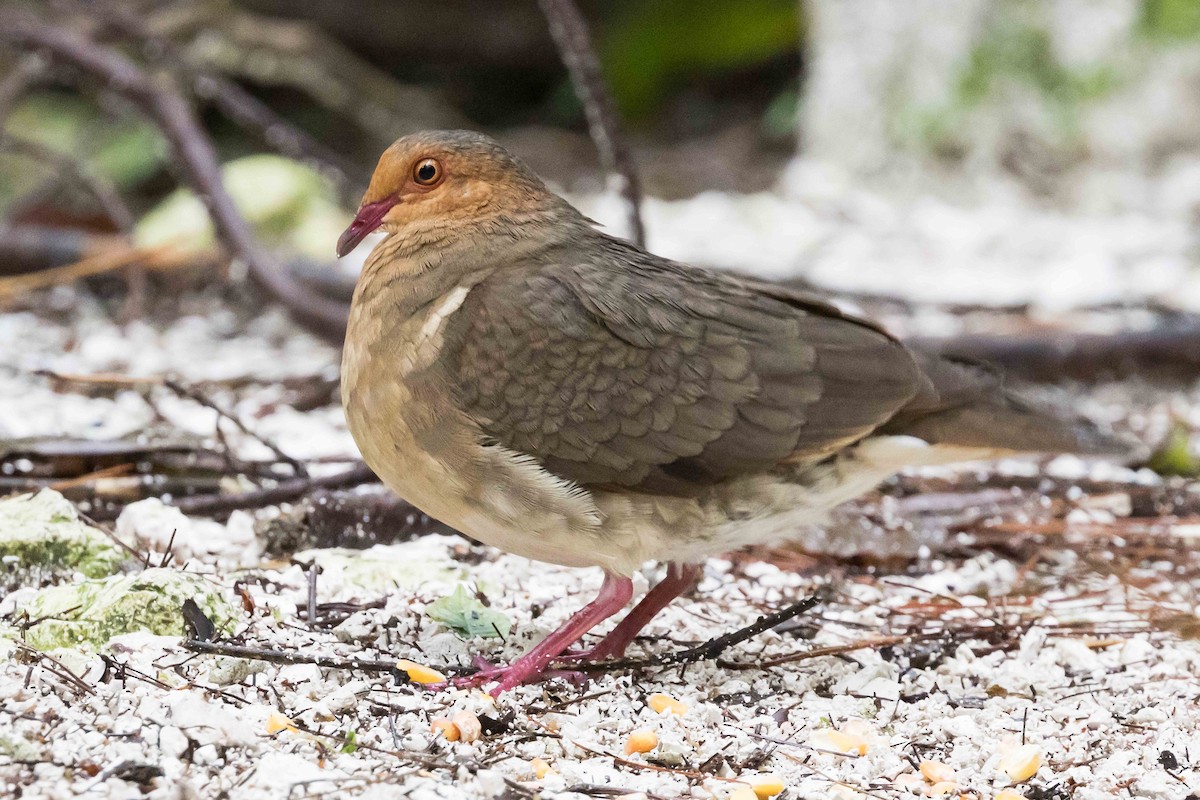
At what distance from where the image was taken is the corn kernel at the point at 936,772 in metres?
2.47

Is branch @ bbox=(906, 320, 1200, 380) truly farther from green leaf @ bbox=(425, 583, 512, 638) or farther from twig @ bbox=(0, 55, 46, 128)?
twig @ bbox=(0, 55, 46, 128)

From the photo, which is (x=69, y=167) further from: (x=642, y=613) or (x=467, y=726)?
(x=467, y=726)

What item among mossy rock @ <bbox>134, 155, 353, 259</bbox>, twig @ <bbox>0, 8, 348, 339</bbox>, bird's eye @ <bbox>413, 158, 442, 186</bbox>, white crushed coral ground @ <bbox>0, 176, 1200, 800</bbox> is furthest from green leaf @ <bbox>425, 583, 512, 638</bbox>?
mossy rock @ <bbox>134, 155, 353, 259</bbox>

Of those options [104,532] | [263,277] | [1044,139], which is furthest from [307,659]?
[1044,139]

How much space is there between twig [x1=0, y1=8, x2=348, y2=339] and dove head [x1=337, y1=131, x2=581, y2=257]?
1.91 meters

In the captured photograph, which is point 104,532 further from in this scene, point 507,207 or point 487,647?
point 507,207

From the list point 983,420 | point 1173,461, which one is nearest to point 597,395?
point 983,420

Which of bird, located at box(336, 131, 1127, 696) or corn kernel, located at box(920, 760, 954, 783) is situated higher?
bird, located at box(336, 131, 1127, 696)

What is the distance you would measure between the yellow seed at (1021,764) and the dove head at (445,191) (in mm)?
1603

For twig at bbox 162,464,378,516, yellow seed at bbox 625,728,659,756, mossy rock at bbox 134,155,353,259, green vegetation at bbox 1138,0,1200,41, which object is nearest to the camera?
yellow seed at bbox 625,728,659,756

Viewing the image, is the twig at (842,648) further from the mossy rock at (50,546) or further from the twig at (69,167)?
the twig at (69,167)

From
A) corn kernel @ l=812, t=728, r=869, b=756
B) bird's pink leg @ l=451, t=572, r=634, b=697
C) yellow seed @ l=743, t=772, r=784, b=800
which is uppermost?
bird's pink leg @ l=451, t=572, r=634, b=697

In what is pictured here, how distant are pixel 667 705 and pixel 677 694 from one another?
0.13m

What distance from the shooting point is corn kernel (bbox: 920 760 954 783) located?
2467 millimetres
